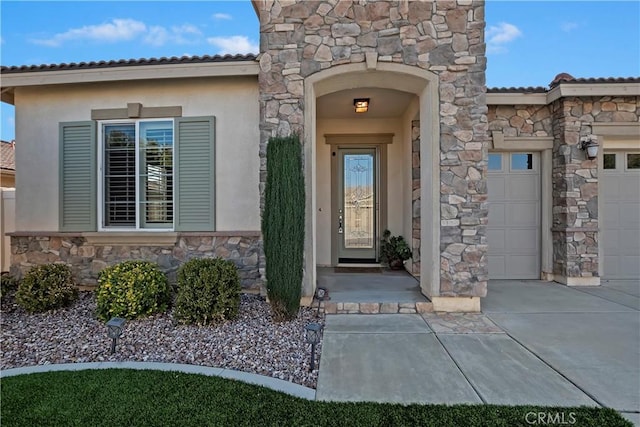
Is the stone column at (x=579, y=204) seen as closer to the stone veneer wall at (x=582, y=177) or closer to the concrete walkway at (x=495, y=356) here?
the stone veneer wall at (x=582, y=177)

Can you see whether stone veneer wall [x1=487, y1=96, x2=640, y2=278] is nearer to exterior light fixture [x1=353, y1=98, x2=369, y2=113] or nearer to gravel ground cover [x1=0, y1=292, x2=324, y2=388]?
exterior light fixture [x1=353, y1=98, x2=369, y2=113]

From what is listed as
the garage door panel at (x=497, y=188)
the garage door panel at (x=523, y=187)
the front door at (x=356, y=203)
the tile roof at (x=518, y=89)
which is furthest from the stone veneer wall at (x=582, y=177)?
the front door at (x=356, y=203)

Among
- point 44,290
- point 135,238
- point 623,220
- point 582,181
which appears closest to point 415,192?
point 582,181

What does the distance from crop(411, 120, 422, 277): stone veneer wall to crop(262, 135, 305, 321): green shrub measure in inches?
100

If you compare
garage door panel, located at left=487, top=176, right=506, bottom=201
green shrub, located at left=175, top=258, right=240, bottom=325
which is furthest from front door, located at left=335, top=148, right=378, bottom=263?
green shrub, located at left=175, top=258, right=240, bottom=325

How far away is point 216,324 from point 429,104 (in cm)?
407

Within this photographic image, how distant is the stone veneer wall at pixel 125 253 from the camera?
5.36 m

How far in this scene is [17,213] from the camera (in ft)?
18.9

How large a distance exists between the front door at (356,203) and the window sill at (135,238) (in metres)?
3.58

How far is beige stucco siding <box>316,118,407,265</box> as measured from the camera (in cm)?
720

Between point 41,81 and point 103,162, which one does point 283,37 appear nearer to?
point 103,162

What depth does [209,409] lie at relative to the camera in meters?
2.30

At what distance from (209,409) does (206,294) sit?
5.89 feet

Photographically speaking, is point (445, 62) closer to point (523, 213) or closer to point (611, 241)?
point (523, 213)
